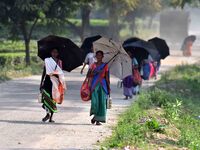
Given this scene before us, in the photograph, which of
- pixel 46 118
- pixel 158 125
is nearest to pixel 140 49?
pixel 46 118

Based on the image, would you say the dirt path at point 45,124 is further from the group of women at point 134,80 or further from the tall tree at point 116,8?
the tall tree at point 116,8

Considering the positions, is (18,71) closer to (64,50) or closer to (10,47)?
(10,47)

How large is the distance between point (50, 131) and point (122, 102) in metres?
Result: 7.52

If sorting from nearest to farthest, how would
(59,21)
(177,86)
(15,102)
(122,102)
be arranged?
(15,102) → (122,102) → (177,86) → (59,21)

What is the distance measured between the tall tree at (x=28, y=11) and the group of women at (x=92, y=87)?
15.6m

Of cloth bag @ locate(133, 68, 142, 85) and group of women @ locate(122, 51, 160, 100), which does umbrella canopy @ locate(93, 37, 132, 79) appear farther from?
cloth bag @ locate(133, 68, 142, 85)

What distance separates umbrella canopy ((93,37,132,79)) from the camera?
17.7 meters

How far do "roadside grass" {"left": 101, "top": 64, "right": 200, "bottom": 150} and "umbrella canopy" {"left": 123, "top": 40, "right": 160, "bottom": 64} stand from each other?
2.17 m

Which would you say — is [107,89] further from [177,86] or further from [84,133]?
[177,86]

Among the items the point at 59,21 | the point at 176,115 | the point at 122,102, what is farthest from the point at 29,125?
the point at 59,21

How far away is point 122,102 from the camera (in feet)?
73.4

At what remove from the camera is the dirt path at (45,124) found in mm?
13531

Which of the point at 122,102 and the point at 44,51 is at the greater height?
the point at 44,51

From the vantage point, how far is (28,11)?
109 feet
